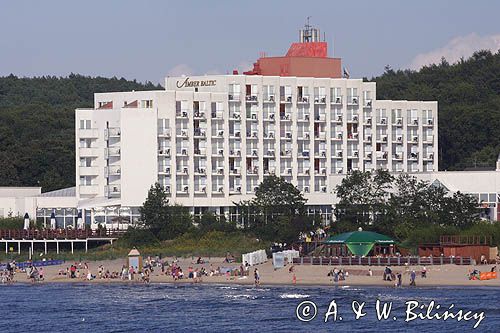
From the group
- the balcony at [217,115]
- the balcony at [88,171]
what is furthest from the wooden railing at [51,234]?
the balcony at [217,115]

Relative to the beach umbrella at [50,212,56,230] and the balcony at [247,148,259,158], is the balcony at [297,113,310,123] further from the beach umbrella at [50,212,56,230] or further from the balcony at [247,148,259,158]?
the beach umbrella at [50,212,56,230]

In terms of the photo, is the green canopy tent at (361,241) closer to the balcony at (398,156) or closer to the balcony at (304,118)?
the balcony at (304,118)

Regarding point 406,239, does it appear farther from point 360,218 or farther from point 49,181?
point 49,181

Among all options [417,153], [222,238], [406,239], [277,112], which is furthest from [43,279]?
[417,153]

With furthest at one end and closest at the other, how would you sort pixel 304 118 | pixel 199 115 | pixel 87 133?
pixel 304 118
pixel 87 133
pixel 199 115

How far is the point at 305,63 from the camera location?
16925 cm

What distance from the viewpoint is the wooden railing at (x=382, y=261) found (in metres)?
122

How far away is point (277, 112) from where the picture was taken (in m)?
166

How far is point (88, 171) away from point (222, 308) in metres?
58.7

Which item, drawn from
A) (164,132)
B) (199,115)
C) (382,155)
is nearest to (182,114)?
(199,115)

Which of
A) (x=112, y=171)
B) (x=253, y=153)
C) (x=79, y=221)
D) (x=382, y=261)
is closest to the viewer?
(x=382, y=261)

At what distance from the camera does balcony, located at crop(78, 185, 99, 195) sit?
533 ft

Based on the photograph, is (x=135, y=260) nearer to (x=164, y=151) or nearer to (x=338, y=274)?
(x=338, y=274)

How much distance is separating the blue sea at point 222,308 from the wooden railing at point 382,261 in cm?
742
